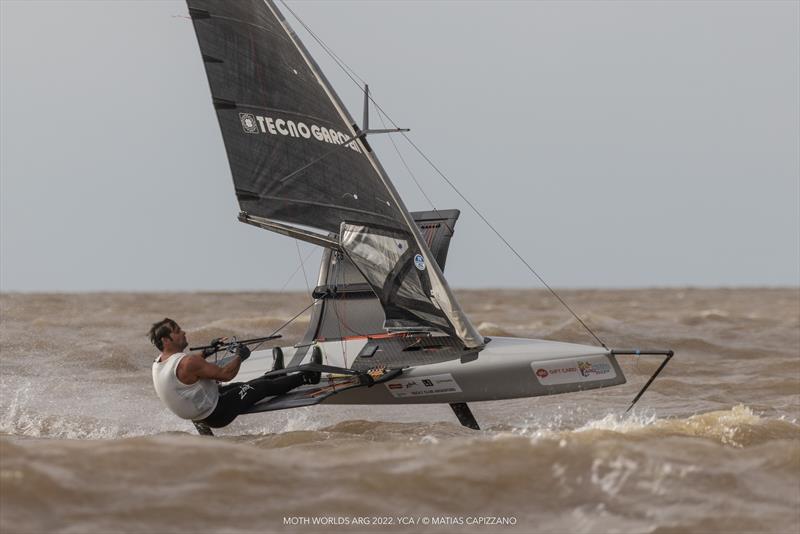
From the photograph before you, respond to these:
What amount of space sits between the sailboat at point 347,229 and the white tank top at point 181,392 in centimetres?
67

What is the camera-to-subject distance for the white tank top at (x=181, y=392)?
8.92 meters

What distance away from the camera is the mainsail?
10.1 m

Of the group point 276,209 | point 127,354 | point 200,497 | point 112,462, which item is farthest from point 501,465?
point 127,354

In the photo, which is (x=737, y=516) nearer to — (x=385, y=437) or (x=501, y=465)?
(x=501, y=465)

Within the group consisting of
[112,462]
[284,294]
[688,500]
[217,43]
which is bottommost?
[284,294]

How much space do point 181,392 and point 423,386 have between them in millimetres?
2302

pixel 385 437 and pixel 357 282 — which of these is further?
pixel 357 282

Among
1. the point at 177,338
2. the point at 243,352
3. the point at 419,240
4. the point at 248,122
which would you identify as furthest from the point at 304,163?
the point at 177,338

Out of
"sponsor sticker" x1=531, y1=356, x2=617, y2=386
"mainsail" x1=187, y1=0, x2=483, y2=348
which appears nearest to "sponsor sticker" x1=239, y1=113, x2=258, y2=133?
"mainsail" x1=187, y1=0, x2=483, y2=348

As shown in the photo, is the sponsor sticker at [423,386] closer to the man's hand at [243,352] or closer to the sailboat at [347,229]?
the sailboat at [347,229]

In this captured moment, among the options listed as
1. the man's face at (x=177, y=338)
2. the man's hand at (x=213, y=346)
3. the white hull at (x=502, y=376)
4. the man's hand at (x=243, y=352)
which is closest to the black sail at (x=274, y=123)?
the man's hand at (x=213, y=346)

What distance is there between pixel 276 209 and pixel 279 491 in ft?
15.6

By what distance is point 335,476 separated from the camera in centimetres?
656

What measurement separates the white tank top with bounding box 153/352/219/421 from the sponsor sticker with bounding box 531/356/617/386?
294 centimetres
